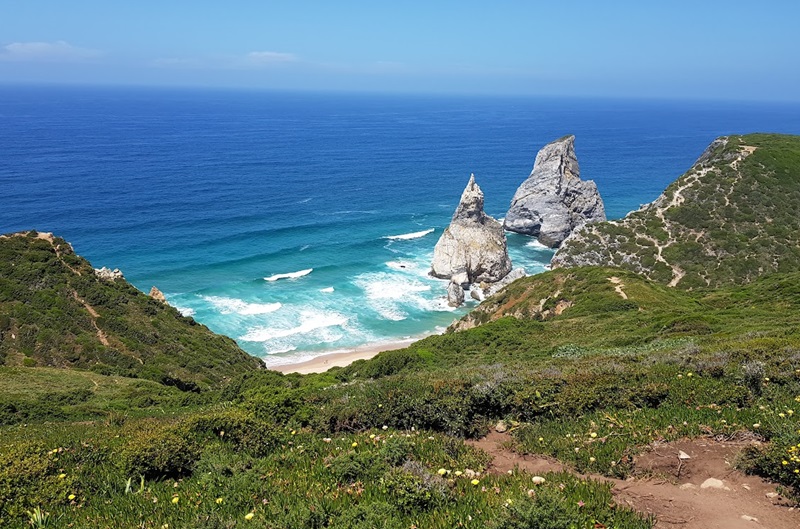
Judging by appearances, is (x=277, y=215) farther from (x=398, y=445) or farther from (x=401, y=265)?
(x=398, y=445)

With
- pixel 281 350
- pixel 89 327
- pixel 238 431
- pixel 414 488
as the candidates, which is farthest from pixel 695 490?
pixel 281 350

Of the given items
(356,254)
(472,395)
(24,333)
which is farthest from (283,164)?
(472,395)

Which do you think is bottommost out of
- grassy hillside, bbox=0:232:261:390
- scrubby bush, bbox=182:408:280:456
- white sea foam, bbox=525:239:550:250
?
white sea foam, bbox=525:239:550:250

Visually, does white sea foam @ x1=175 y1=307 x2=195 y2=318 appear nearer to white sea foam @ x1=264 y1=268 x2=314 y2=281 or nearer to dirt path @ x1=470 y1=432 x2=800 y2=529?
white sea foam @ x1=264 y1=268 x2=314 y2=281

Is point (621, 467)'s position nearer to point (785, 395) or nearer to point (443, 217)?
point (785, 395)

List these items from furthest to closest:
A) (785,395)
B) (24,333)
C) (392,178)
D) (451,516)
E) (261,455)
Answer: (392,178), (24,333), (785,395), (261,455), (451,516)

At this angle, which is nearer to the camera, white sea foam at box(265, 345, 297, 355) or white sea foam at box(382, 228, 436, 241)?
white sea foam at box(265, 345, 297, 355)

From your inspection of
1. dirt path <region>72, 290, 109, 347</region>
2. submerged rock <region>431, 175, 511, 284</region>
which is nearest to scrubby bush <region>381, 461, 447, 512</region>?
dirt path <region>72, 290, 109, 347</region>
